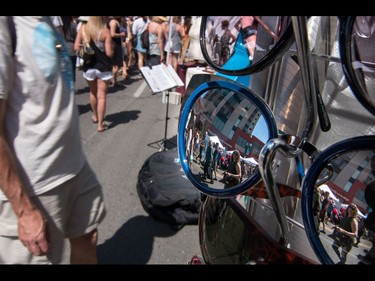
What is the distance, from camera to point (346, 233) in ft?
1.94

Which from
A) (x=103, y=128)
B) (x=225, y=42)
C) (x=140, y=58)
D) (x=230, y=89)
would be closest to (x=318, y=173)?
(x=230, y=89)

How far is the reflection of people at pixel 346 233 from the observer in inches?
22.7

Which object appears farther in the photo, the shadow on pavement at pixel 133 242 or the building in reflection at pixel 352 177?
the shadow on pavement at pixel 133 242

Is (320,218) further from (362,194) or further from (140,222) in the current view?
(140,222)

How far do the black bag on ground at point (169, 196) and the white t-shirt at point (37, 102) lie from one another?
132 cm

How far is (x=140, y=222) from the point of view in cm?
253

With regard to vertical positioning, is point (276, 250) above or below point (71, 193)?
above

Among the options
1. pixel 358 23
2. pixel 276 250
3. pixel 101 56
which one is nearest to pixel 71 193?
pixel 276 250

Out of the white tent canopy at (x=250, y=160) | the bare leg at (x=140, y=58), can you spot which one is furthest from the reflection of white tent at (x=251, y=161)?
the bare leg at (x=140, y=58)

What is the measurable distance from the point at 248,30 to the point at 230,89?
0.56 m

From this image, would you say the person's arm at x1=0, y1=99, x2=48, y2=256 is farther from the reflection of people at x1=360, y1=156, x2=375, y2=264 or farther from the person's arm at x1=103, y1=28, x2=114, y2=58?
the person's arm at x1=103, y1=28, x2=114, y2=58

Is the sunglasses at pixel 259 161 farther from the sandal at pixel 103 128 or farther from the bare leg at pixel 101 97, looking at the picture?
the sandal at pixel 103 128

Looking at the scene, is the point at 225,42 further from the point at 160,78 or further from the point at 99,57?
the point at 99,57
